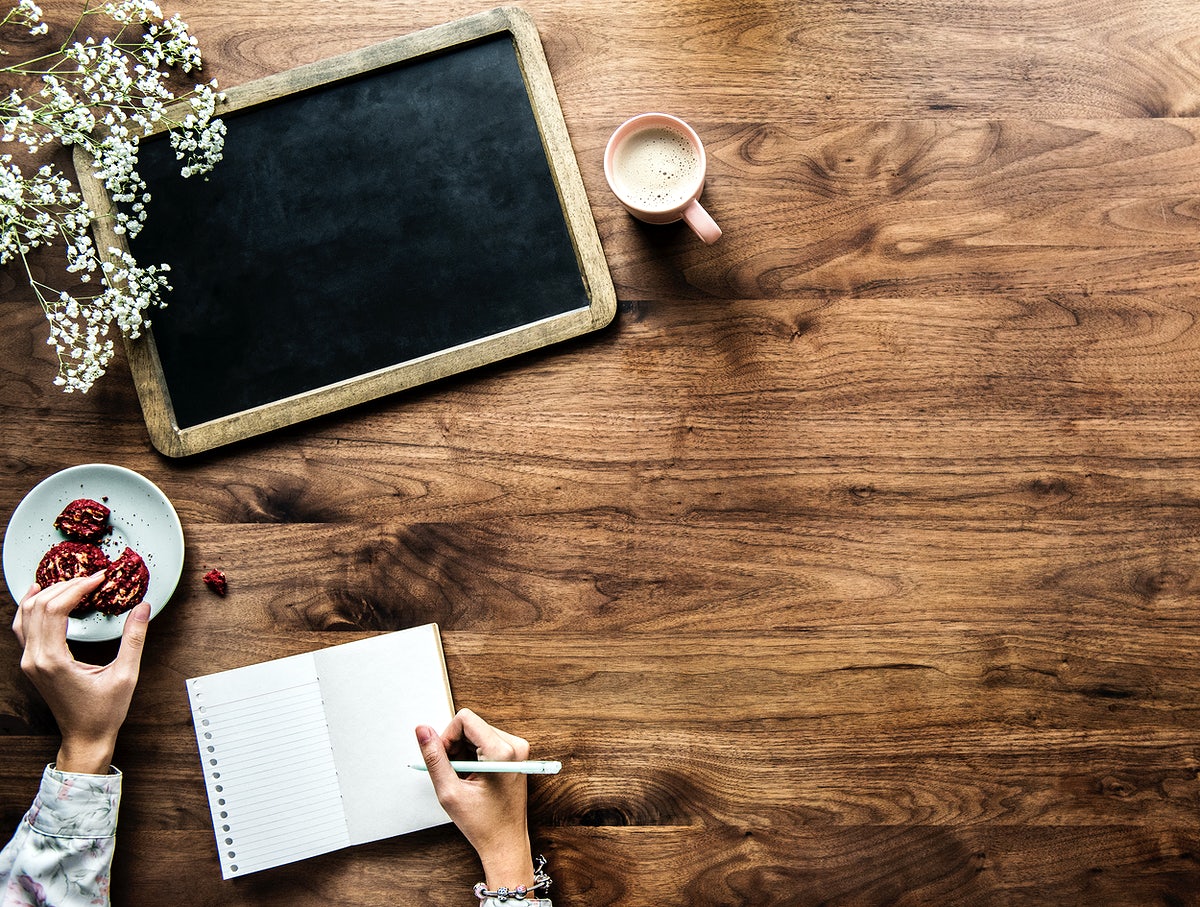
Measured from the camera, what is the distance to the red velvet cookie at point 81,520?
1043 mm

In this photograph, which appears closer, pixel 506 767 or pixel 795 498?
pixel 506 767

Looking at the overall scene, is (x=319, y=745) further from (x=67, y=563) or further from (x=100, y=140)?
(x=100, y=140)

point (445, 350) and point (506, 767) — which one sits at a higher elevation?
point (445, 350)

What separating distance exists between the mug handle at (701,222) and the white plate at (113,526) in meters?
0.79

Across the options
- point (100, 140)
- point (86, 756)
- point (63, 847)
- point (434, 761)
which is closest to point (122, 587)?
point (86, 756)

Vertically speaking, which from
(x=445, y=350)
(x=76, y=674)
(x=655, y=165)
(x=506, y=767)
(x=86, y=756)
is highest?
(x=655, y=165)

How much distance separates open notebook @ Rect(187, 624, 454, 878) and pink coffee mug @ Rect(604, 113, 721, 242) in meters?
0.64

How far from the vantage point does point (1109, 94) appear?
1.09 metres

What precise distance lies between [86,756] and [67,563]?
255 mm

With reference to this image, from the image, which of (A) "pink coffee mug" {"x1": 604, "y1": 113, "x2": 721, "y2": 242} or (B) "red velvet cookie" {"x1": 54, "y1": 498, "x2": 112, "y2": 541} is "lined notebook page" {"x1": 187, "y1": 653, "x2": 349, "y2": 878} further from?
(A) "pink coffee mug" {"x1": 604, "y1": 113, "x2": 721, "y2": 242}

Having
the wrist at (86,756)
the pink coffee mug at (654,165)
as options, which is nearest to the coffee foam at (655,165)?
the pink coffee mug at (654,165)

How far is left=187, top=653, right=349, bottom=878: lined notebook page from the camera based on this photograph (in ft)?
3.47

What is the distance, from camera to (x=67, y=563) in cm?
103

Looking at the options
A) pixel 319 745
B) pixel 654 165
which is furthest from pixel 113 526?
pixel 654 165
